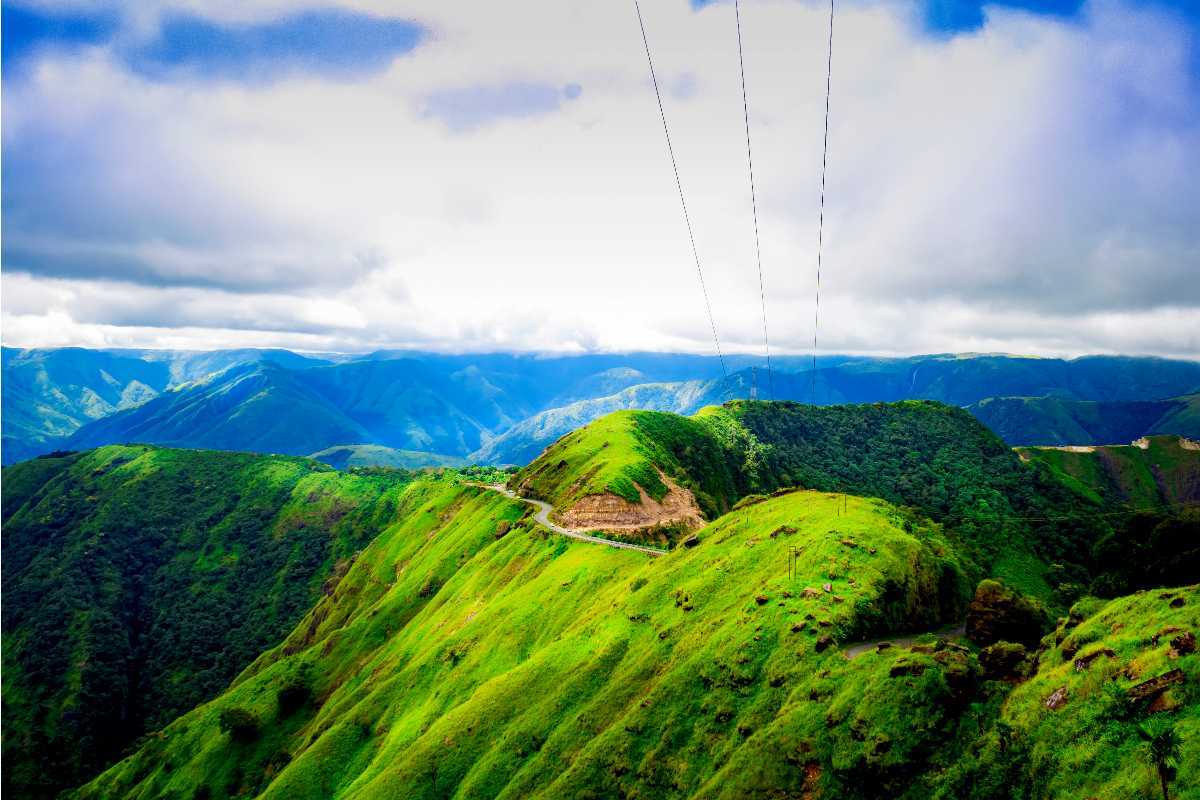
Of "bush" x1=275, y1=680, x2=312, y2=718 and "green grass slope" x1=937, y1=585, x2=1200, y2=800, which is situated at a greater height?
"green grass slope" x1=937, y1=585, x2=1200, y2=800

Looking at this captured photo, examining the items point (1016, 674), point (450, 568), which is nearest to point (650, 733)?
point (1016, 674)

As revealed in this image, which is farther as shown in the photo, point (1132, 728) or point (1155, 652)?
point (1155, 652)

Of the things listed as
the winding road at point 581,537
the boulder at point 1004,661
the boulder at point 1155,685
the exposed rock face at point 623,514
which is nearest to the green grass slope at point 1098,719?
the boulder at point 1155,685

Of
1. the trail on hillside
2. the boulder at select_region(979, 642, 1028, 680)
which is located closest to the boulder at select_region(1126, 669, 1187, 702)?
the boulder at select_region(979, 642, 1028, 680)

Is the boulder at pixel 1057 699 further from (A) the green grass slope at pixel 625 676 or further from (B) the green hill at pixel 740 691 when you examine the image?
(A) the green grass slope at pixel 625 676

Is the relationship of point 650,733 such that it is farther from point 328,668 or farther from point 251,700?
point 251,700

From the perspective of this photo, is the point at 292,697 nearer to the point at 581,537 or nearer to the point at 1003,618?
the point at 581,537

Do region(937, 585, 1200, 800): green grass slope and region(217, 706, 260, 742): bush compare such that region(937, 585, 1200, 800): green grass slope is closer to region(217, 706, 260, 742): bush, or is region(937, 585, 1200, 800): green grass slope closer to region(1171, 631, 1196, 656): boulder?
region(1171, 631, 1196, 656): boulder
